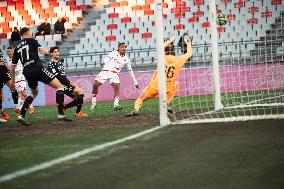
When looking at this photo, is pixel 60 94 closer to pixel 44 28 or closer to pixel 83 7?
pixel 44 28

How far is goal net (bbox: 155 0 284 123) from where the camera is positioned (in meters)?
12.4

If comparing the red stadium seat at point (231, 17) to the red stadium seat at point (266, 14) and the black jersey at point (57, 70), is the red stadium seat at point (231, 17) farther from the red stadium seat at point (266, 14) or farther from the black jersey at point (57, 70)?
the black jersey at point (57, 70)

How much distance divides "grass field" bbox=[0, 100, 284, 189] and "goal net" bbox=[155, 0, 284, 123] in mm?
1786

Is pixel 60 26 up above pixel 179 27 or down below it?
above

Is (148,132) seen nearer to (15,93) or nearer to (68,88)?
(68,88)

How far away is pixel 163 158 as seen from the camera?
18.3 feet

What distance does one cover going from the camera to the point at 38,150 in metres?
6.84

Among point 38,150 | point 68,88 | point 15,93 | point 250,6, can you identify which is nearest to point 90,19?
point 250,6

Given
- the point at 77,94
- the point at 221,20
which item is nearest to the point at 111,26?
the point at 77,94

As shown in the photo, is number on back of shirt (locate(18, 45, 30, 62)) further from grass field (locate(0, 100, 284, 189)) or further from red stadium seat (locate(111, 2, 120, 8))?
red stadium seat (locate(111, 2, 120, 8))

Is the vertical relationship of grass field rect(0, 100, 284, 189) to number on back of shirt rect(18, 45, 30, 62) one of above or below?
below

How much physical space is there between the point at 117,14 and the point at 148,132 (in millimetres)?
19956

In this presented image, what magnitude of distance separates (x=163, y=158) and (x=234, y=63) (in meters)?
14.7

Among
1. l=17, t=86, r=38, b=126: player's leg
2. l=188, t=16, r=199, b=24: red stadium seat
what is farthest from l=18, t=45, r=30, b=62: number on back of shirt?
l=188, t=16, r=199, b=24: red stadium seat
